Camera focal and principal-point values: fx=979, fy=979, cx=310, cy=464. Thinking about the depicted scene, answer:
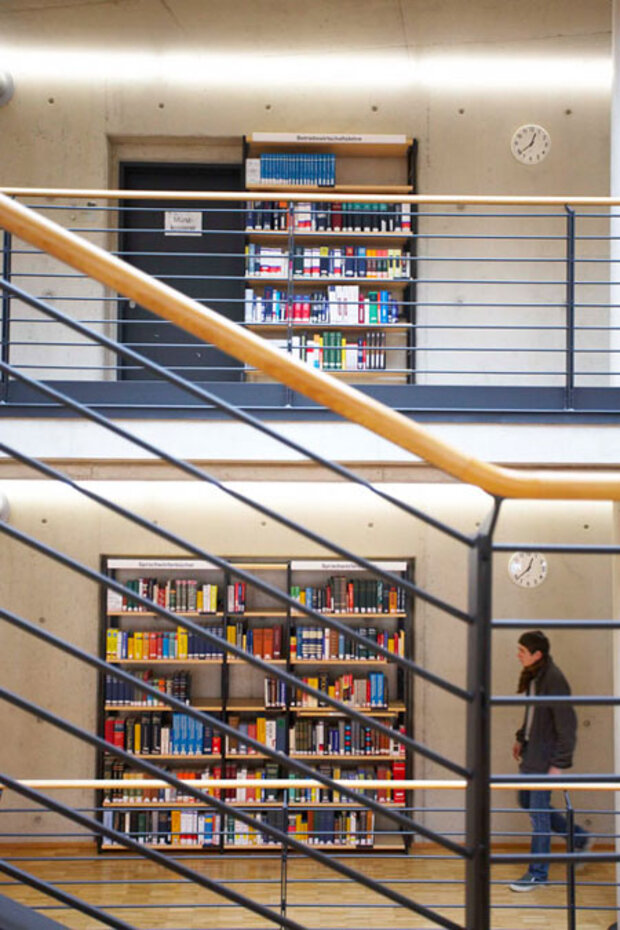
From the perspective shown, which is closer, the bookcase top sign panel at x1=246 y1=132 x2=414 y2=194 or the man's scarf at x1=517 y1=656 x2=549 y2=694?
the man's scarf at x1=517 y1=656 x2=549 y2=694

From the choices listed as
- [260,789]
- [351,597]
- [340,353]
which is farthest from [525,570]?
[260,789]

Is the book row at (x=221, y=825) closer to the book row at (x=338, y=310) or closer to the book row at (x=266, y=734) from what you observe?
the book row at (x=266, y=734)

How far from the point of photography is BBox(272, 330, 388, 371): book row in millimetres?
6820

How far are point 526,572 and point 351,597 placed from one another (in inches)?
52.5

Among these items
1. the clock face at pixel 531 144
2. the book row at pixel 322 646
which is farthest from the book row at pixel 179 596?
the clock face at pixel 531 144

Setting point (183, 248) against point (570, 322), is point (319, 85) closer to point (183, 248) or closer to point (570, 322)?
point (183, 248)

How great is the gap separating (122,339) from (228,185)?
55.4 inches

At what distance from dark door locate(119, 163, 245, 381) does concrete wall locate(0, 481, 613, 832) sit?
102 cm

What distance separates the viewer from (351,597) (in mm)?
7047

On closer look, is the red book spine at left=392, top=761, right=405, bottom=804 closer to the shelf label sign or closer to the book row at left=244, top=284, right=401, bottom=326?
the book row at left=244, top=284, right=401, bottom=326

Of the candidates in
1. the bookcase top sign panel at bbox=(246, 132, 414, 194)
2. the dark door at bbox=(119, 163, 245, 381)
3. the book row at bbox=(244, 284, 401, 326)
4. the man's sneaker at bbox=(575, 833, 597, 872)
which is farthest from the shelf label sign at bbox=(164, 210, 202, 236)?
the man's sneaker at bbox=(575, 833, 597, 872)

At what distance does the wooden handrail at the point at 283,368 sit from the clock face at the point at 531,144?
603 centimetres

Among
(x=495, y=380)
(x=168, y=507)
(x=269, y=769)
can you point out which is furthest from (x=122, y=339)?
(x=269, y=769)

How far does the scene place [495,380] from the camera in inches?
285
